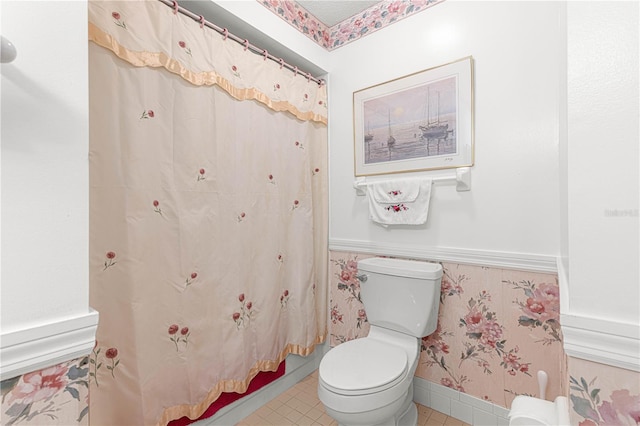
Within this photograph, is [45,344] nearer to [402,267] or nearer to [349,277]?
[402,267]

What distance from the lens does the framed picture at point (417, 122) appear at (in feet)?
4.77

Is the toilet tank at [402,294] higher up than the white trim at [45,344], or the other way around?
the white trim at [45,344]

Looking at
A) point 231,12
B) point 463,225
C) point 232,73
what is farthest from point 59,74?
point 463,225

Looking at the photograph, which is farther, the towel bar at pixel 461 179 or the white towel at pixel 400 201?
the white towel at pixel 400 201

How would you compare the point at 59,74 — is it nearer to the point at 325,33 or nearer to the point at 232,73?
the point at 232,73

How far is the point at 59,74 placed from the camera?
0.60m

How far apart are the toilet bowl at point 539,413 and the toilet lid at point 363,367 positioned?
44cm

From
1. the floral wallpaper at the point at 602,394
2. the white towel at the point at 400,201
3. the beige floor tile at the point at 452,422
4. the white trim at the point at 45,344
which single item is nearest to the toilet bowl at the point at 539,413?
the floral wallpaper at the point at 602,394

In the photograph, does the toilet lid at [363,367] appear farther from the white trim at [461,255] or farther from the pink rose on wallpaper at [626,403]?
the pink rose on wallpaper at [626,403]

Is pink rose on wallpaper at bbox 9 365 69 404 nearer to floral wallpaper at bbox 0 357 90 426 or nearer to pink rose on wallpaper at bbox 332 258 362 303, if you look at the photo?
floral wallpaper at bbox 0 357 90 426

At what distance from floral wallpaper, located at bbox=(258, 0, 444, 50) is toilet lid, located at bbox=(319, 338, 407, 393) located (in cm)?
183

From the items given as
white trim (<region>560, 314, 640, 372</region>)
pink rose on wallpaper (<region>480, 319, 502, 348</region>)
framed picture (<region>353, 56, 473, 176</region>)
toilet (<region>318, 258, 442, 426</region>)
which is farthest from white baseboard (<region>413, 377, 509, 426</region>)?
framed picture (<region>353, 56, 473, 176</region>)

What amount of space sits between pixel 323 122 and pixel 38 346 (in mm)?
1742

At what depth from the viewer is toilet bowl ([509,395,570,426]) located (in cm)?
77
